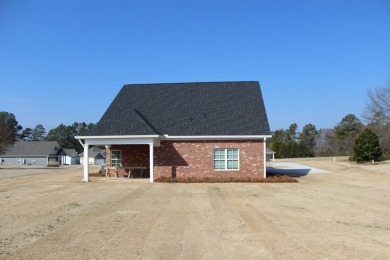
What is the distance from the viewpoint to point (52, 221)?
1027 cm

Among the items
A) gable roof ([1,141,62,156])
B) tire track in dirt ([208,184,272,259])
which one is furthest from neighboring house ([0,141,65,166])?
tire track in dirt ([208,184,272,259])

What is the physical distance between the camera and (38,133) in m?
154

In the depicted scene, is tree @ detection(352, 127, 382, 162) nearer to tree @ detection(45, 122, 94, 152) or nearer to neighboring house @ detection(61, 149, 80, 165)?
neighboring house @ detection(61, 149, 80, 165)

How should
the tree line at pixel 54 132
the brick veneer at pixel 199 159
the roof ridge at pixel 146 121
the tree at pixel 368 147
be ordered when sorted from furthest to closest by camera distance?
the tree line at pixel 54 132 < the tree at pixel 368 147 < the brick veneer at pixel 199 159 < the roof ridge at pixel 146 121

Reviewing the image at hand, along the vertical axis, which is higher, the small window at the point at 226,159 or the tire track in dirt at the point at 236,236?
the small window at the point at 226,159

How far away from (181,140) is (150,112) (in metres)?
3.87

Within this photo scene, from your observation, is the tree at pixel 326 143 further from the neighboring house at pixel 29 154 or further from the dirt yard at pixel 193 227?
the dirt yard at pixel 193 227

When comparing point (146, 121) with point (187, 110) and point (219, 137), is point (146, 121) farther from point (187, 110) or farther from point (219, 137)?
point (219, 137)

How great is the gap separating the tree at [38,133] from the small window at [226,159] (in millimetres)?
139720

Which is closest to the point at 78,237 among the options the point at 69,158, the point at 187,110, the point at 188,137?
the point at 188,137

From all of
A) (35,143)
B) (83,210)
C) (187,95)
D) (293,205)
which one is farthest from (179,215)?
(35,143)

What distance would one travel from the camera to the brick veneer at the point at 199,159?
25000 mm

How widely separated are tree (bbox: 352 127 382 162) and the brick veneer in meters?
21.6

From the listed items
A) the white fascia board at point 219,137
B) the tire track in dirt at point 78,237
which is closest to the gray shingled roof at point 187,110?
the white fascia board at point 219,137
